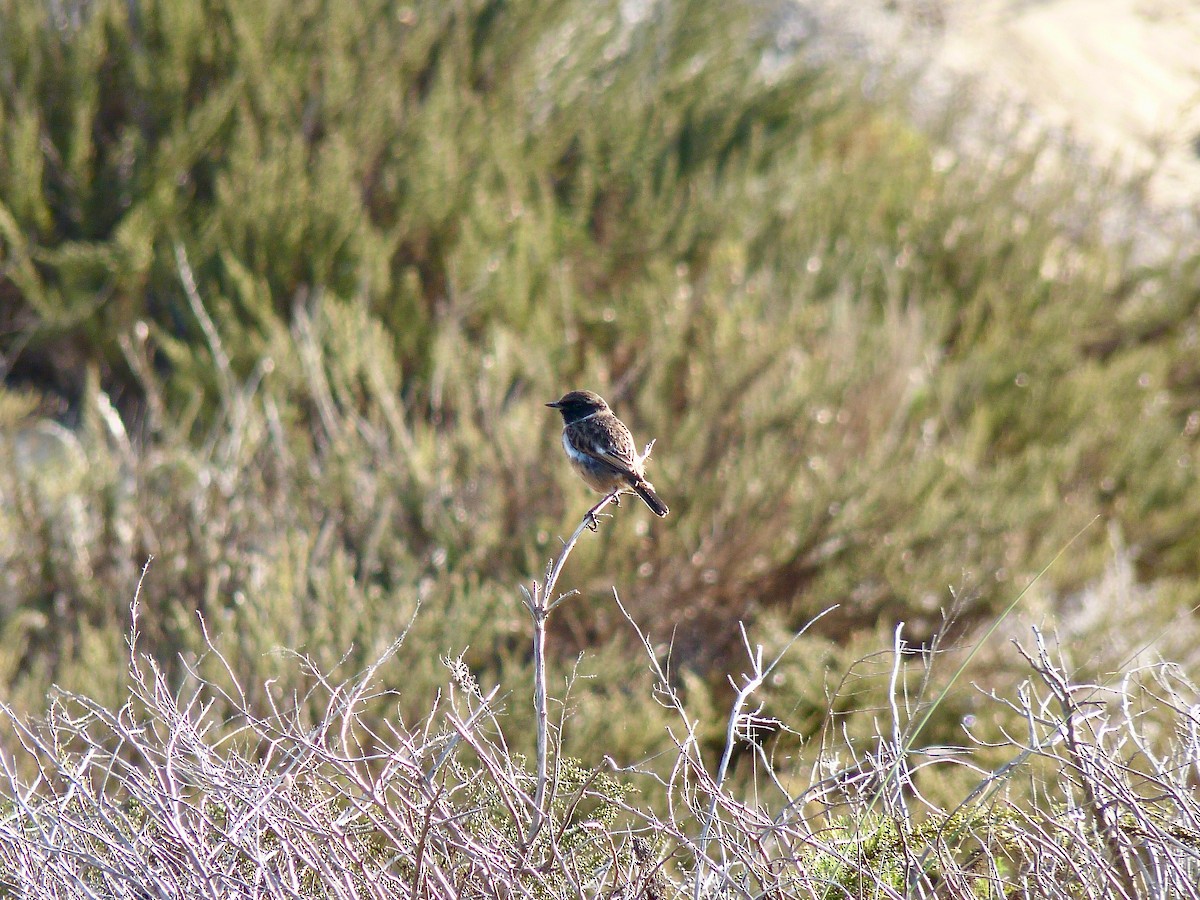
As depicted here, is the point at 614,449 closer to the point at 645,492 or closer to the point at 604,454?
the point at 604,454

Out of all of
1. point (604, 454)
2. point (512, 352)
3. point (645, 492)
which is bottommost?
point (512, 352)

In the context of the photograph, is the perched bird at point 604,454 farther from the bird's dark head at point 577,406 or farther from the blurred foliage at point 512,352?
the blurred foliage at point 512,352

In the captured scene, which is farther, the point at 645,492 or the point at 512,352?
the point at 512,352

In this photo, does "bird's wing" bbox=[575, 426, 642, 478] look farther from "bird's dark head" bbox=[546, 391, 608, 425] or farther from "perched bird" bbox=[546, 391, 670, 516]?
"bird's dark head" bbox=[546, 391, 608, 425]

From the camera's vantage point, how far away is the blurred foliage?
176 inches

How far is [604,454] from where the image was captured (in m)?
3.16

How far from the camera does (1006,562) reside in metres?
4.86

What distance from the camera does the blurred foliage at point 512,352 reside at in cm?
446

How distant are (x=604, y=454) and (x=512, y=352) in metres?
2.16

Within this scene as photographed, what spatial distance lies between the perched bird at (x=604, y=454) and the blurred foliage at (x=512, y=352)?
34.6 inches

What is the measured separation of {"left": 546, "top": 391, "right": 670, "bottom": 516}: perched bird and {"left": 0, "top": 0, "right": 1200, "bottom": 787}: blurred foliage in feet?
2.88

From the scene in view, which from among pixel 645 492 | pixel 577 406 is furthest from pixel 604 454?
pixel 577 406

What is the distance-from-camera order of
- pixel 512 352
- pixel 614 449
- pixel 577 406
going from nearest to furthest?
pixel 614 449, pixel 577 406, pixel 512 352

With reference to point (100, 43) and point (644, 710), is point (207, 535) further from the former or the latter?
point (100, 43)
